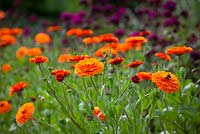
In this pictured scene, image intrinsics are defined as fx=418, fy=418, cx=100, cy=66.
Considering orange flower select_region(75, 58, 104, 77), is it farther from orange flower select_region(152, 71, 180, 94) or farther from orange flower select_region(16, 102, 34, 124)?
orange flower select_region(16, 102, 34, 124)

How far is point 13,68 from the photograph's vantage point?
3.81 m

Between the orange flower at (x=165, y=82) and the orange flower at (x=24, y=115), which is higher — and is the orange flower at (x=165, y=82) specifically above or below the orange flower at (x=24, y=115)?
above

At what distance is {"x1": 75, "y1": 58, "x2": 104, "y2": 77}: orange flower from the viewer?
183 centimetres

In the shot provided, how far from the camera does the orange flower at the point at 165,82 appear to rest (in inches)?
68.2

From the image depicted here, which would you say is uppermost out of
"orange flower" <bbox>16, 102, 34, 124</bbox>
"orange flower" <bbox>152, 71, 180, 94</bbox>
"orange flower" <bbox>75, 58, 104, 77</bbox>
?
"orange flower" <bbox>75, 58, 104, 77</bbox>

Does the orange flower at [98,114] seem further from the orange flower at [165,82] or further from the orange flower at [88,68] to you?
the orange flower at [165,82]

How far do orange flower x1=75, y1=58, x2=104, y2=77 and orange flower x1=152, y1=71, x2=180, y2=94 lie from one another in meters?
0.26

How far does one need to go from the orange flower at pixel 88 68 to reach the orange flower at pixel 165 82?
258 millimetres

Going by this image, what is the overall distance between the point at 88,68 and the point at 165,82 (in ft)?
1.13

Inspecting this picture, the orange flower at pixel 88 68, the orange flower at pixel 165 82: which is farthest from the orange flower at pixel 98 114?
the orange flower at pixel 165 82

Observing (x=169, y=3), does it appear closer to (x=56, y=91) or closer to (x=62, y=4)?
(x=56, y=91)

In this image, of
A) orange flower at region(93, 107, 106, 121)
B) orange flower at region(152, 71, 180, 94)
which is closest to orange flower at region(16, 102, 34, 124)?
orange flower at region(93, 107, 106, 121)

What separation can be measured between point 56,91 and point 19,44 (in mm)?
3103

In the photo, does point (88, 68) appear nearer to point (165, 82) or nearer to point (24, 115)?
point (165, 82)
